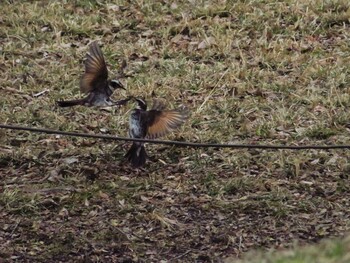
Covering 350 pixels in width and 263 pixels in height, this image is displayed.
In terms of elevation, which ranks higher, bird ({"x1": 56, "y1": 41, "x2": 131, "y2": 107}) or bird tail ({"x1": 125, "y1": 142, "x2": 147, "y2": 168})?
bird ({"x1": 56, "y1": 41, "x2": 131, "y2": 107})

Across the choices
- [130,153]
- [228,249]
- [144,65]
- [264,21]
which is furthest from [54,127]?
[264,21]

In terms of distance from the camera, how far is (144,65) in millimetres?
7930

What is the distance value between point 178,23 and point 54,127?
2.41 meters

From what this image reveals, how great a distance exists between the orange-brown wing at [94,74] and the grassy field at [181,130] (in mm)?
516

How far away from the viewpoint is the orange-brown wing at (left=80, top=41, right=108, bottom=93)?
6.04 metres

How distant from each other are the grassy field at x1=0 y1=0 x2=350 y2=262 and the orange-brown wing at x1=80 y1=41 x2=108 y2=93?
0.52 m

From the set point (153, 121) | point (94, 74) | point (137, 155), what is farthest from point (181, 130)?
point (94, 74)

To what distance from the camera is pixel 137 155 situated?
20.0ft

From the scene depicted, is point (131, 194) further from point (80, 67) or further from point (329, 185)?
point (80, 67)

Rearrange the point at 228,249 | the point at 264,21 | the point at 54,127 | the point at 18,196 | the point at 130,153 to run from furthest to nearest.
Answer: the point at 264,21 < the point at 54,127 < the point at 130,153 < the point at 18,196 < the point at 228,249

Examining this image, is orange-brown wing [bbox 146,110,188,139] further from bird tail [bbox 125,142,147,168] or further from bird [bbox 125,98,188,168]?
bird tail [bbox 125,142,147,168]

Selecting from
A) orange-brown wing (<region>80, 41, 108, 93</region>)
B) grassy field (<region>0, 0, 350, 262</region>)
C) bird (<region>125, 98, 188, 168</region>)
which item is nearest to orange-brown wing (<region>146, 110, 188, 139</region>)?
bird (<region>125, 98, 188, 168</region>)

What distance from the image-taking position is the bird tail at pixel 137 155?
6.09 m

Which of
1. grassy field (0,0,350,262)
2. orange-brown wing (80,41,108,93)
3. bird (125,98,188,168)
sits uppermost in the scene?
orange-brown wing (80,41,108,93)
